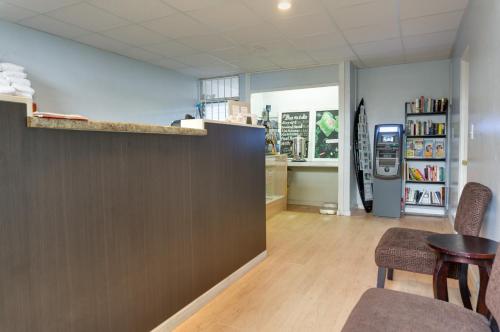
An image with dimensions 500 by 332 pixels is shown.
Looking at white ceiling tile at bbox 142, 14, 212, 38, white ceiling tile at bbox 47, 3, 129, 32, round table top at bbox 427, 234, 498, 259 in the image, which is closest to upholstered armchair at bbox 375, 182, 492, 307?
round table top at bbox 427, 234, 498, 259

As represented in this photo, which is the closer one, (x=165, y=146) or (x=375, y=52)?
(x=165, y=146)

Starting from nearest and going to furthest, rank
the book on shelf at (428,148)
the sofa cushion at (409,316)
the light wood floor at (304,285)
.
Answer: the sofa cushion at (409,316)
the light wood floor at (304,285)
the book on shelf at (428,148)

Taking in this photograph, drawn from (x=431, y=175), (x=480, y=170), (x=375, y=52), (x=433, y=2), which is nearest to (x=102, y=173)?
(x=480, y=170)

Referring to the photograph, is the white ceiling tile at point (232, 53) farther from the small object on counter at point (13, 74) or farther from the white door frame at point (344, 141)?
the small object on counter at point (13, 74)

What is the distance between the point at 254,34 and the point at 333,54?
1.52 meters

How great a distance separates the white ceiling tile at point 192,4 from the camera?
3.22 metres

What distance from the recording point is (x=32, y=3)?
322 centimetres

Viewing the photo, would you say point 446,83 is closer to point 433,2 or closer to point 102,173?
point 433,2

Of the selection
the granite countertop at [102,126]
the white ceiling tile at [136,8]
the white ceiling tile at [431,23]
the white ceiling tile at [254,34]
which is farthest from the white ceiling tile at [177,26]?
the white ceiling tile at [431,23]

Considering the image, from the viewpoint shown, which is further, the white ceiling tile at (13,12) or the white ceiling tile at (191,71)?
the white ceiling tile at (191,71)

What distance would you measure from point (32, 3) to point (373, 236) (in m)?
4.69

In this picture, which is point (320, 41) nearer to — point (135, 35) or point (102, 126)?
point (135, 35)

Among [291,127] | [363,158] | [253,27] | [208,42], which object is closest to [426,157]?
[363,158]

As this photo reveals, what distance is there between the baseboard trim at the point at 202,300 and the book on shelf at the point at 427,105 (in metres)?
3.96
